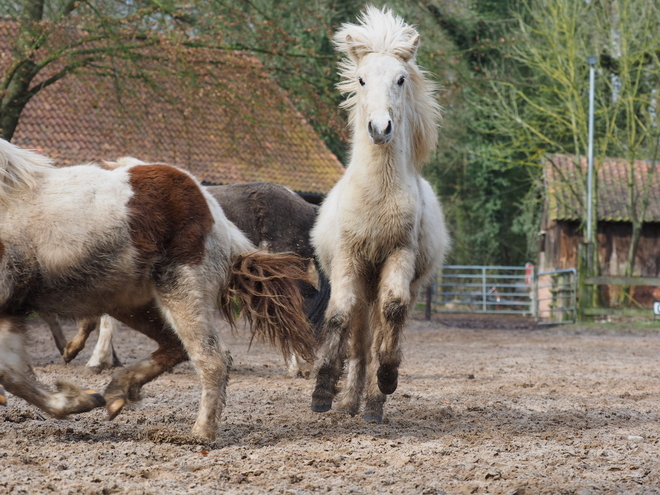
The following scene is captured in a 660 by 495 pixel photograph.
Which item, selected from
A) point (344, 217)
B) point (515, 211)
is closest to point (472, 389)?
point (344, 217)

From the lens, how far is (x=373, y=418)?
5449 millimetres

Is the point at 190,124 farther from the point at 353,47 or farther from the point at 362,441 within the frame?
Answer: the point at 362,441

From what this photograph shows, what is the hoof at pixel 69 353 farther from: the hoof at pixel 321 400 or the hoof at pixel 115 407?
the hoof at pixel 321 400

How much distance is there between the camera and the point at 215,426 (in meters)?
4.63

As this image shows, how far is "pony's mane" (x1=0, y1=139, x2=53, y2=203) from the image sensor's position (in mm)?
4578

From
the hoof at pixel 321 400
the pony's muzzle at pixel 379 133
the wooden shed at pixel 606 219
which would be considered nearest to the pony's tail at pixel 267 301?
the hoof at pixel 321 400

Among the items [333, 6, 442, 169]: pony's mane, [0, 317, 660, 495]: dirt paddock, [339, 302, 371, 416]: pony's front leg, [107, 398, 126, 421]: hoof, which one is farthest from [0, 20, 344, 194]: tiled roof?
[107, 398, 126, 421]: hoof

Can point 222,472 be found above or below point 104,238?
below

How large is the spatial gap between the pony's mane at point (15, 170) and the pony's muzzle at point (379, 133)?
1977 mm

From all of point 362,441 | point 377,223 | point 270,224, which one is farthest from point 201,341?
point 270,224

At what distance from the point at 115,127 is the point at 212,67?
2.07 m

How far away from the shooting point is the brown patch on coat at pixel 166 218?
15.5 feet

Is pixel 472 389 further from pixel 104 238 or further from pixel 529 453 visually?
pixel 104 238

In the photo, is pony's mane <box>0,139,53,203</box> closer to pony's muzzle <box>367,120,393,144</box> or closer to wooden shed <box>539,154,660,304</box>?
pony's muzzle <box>367,120,393,144</box>
